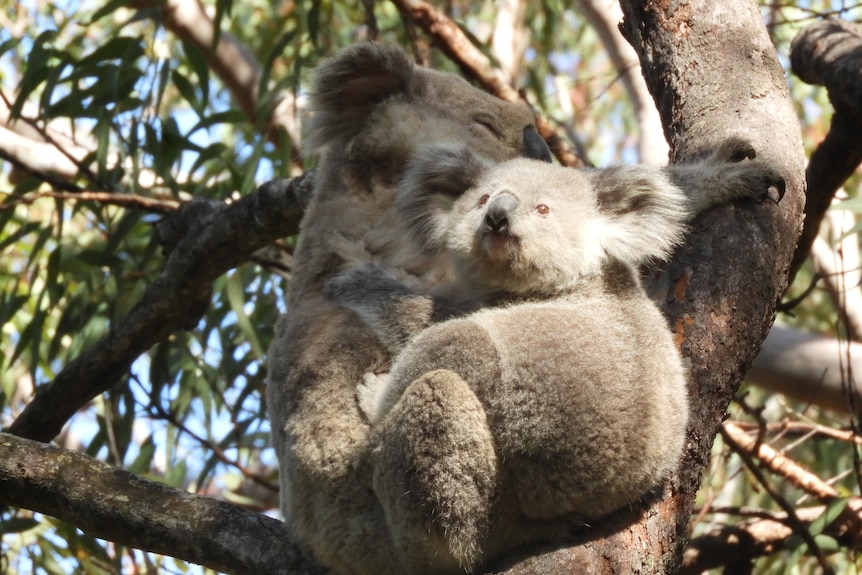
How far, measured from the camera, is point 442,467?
2.01 meters

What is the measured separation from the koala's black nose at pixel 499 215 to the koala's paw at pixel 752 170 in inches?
22.1

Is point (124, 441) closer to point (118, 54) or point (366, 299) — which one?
point (118, 54)

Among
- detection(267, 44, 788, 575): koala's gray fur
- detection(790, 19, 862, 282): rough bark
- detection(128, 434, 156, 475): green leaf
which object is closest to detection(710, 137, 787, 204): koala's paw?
detection(267, 44, 788, 575): koala's gray fur

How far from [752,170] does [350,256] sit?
1.11m

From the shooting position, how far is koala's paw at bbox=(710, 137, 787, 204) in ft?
7.56

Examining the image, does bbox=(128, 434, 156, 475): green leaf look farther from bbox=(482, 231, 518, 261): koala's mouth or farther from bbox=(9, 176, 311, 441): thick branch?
bbox=(482, 231, 518, 261): koala's mouth

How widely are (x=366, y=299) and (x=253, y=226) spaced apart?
119cm

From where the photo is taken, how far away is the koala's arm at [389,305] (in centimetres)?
245

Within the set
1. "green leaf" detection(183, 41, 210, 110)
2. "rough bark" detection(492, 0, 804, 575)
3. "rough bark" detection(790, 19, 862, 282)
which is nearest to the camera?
"rough bark" detection(492, 0, 804, 575)

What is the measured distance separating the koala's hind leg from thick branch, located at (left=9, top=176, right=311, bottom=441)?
64.5 inches

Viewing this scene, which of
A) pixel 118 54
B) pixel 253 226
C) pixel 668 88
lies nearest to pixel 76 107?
pixel 118 54

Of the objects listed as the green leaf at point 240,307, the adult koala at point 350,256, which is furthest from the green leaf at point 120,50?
the adult koala at point 350,256

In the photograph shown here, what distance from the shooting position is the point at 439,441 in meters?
2.01

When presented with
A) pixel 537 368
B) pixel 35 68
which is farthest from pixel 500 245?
pixel 35 68
